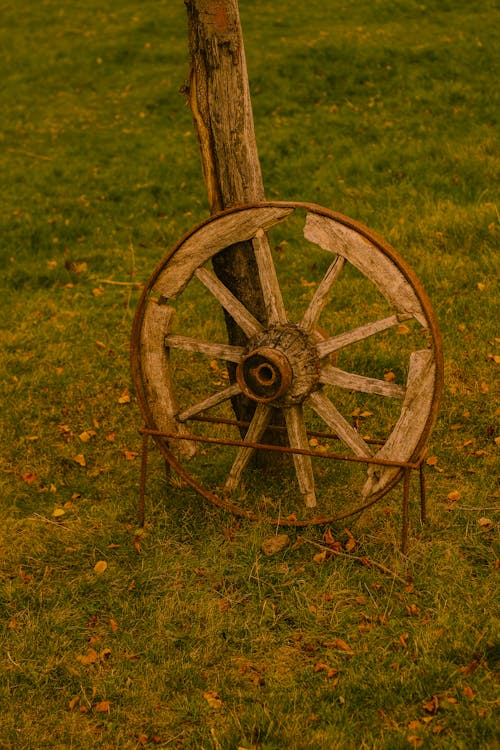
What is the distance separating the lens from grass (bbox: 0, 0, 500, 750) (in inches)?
126

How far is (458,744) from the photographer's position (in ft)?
9.42

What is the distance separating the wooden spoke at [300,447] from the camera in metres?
3.96

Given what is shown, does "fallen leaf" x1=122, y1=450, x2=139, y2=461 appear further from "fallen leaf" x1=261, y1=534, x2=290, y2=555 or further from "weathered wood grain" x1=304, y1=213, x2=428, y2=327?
"weathered wood grain" x1=304, y1=213, x2=428, y2=327

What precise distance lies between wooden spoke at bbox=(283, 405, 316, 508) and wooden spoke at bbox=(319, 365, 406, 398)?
0.24 metres

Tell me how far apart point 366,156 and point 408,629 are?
6.03 meters

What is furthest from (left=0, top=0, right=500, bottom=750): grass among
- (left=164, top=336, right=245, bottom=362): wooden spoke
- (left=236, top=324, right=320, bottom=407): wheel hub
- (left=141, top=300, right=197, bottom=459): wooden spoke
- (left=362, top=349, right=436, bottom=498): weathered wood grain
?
(left=164, top=336, right=245, bottom=362): wooden spoke

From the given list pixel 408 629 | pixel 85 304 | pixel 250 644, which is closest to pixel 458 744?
pixel 408 629

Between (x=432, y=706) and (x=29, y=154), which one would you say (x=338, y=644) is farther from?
(x=29, y=154)

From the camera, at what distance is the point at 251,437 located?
13.5 feet

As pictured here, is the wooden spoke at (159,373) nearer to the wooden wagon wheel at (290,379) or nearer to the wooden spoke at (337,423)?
the wooden wagon wheel at (290,379)

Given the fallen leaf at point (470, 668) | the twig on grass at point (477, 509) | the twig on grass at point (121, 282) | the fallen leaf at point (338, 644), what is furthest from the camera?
the twig on grass at point (121, 282)

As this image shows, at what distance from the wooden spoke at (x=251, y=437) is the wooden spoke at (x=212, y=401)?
154 millimetres

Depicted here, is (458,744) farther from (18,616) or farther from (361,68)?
(361,68)

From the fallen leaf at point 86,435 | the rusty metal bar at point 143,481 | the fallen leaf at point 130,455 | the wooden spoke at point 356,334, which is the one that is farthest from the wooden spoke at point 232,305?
the fallen leaf at point 86,435
